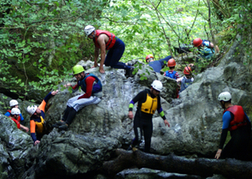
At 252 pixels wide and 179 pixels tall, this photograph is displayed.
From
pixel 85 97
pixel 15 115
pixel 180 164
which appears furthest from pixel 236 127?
pixel 15 115

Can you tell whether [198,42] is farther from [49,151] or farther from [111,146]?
[49,151]

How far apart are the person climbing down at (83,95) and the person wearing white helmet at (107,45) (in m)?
1.00

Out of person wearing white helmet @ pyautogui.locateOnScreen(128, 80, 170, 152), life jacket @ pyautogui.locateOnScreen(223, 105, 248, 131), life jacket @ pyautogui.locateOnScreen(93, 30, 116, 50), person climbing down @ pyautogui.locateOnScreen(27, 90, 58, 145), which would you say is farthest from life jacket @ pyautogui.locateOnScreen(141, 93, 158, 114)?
person climbing down @ pyautogui.locateOnScreen(27, 90, 58, 145)

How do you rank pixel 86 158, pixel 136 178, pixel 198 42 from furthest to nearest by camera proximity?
pixel 198 42
pixel 136 178
pixel 86 158

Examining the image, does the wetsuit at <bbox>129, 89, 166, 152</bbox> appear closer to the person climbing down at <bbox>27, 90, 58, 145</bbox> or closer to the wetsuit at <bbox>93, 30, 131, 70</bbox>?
the wetsuit at <bbox>93, 30, 131, 70</bbox>

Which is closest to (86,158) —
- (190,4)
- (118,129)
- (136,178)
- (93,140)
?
(93,140)

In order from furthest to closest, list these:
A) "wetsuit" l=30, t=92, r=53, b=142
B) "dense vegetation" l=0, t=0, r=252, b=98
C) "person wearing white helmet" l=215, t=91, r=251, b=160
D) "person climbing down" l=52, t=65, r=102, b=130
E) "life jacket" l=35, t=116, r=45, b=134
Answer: "life jacket" l=35, t=116, r=45, b=134 → "wetsuit" l=30, t=92, r=53, b=142 → "person climbing down" l=52, t=65, r=102, b=130 → "person wearing white helmet" l=215, t=91, r=251, b=160 → "dense vegetation" l=0, t=0, r=252, b=98

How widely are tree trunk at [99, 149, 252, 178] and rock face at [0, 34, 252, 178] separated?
15.4 inches

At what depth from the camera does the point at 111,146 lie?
5.98 meters

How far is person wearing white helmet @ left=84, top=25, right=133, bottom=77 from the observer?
6856 millimetres

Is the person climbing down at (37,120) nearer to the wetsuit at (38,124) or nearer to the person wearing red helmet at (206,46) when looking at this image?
the wetsuit at (38,124)

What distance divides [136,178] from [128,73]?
13.3 ft

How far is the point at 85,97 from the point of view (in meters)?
6.70

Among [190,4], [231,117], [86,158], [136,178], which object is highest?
[190,4]
